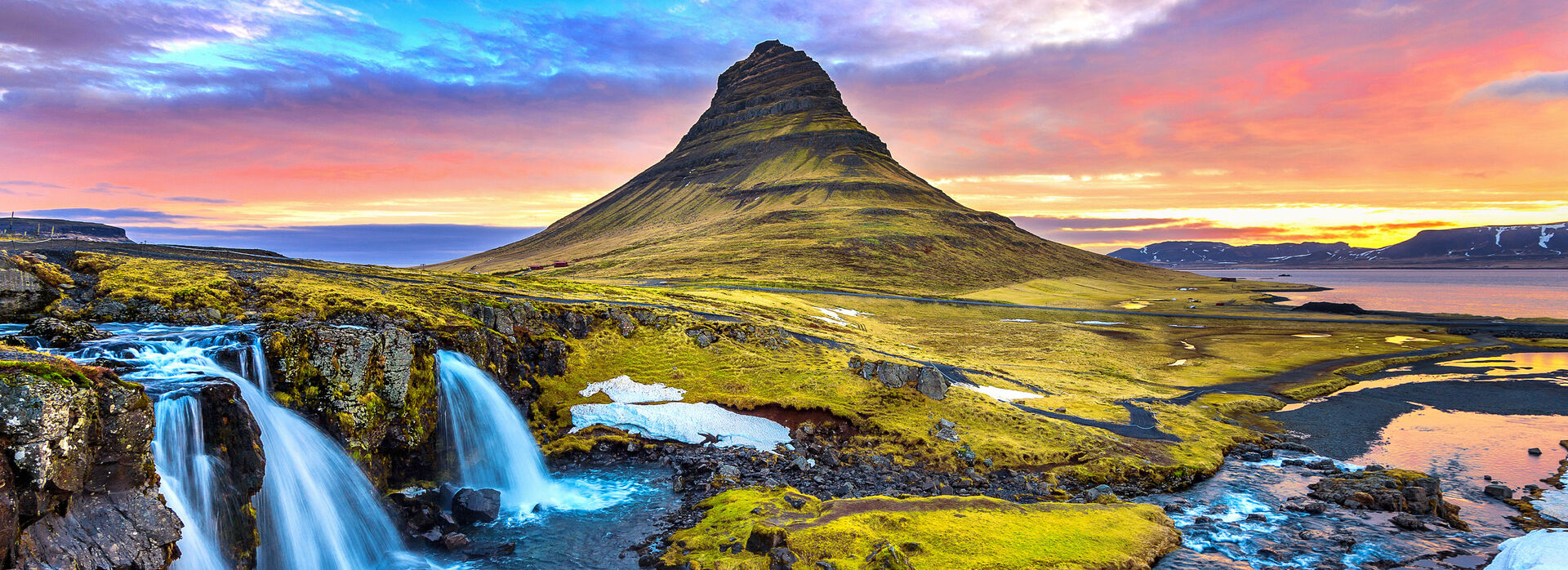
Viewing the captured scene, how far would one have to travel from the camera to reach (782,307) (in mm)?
83062

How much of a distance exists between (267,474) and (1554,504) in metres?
55.7

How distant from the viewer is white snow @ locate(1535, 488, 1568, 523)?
29.9 meters

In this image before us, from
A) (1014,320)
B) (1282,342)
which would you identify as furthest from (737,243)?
(1282,342)

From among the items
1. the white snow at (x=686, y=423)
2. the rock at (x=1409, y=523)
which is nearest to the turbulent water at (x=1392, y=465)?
the rock at (x=1409, y=523)

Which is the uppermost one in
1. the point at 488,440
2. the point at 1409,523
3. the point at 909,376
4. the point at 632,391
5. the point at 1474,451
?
the point at 909,376

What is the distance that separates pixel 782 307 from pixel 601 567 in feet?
200

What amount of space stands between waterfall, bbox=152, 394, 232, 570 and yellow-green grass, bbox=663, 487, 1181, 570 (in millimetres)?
13305

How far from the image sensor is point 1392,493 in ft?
101

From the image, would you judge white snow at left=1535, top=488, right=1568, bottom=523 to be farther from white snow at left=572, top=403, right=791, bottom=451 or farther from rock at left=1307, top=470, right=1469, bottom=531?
white snow at left=572, top=403, right=791, bottom=451

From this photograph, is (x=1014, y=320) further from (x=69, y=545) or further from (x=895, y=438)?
(x=69, y=545)

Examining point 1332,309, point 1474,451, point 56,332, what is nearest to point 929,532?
point 56,332

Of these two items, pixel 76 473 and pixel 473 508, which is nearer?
pixel 76 473

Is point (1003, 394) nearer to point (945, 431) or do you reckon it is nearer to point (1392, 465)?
point (945, 431)

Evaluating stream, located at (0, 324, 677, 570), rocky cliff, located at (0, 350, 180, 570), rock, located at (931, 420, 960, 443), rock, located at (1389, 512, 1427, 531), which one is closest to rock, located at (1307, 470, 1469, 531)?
rock, located at (1389, 512, 1427, 531)
